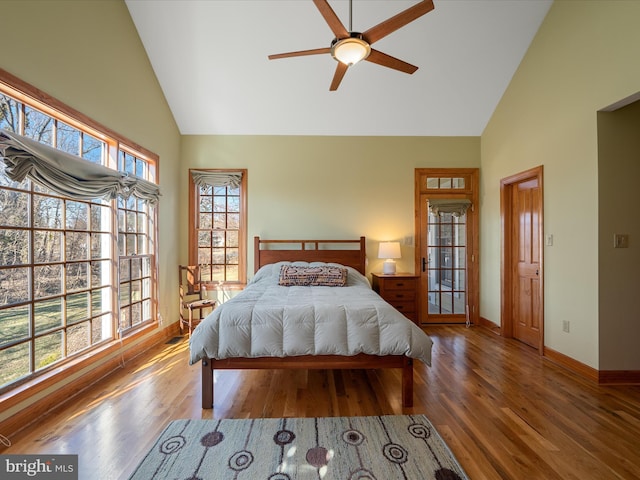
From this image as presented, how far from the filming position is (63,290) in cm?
233

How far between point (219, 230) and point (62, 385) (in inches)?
95.7

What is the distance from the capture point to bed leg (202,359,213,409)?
2066mm

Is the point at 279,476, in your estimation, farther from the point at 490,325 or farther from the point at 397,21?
the point at 490,325

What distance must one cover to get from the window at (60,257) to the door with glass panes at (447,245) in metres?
3.82

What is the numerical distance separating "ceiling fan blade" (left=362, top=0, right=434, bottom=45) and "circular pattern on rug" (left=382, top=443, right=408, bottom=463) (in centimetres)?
259

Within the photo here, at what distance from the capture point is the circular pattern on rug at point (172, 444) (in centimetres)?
164

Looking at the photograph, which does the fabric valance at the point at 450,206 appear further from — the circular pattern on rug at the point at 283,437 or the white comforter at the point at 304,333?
the circular pattern on rug at the point at 283,437

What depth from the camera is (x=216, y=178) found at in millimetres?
4113

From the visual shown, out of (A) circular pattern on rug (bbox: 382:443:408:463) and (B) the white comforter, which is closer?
(A) circular pattern on rug (bbox: 382:443:408:463)

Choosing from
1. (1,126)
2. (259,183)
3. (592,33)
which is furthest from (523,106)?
(1,126)

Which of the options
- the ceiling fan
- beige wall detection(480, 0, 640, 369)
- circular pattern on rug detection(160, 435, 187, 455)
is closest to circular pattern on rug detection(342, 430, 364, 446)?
circular pattern on rug detection(160, 435, 187, 455)

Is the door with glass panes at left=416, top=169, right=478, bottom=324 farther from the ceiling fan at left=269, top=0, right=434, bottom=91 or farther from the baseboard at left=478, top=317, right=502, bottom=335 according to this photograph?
the ceiling fan at left=269, top=0, right=434, bottom=91

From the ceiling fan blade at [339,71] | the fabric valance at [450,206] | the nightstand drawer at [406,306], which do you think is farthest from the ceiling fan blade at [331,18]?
the nightstand drawer at [406,306]

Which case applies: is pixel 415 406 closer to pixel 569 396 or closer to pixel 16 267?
pixel 569 396
